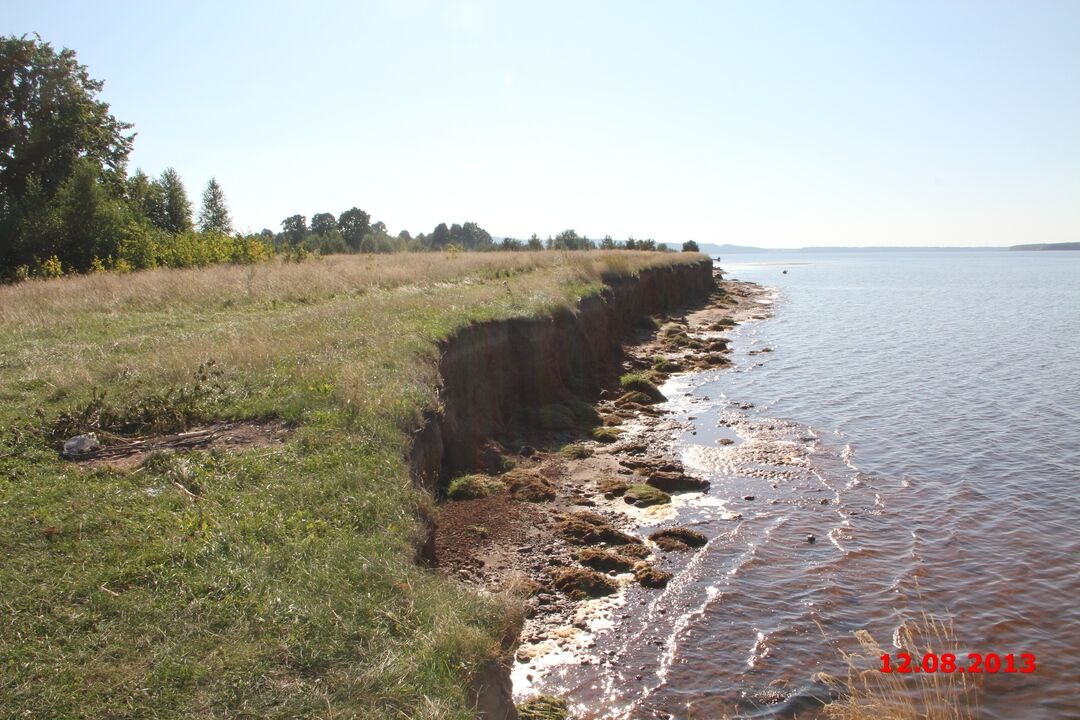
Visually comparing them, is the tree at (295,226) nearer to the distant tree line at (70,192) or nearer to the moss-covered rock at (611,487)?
the distant tree line at (70,192)

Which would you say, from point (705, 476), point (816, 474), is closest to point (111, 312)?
point (705, 476)

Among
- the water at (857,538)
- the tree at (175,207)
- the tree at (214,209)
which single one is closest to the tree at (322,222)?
the tree at (214,209)

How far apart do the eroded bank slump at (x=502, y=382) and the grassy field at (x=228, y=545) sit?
51 centimetres

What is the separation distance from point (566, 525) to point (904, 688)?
539cm

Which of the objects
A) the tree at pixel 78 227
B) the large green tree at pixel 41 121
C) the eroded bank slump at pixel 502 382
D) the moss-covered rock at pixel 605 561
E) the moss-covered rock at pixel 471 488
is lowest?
the moss-covered rock at pixel 605 561

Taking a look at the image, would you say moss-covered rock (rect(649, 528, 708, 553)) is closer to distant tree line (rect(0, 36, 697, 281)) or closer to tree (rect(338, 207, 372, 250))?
distant tree line (rect(0, 36, 697, 281))

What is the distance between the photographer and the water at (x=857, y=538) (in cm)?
768

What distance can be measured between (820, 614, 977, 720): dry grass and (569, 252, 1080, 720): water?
7.8 inches

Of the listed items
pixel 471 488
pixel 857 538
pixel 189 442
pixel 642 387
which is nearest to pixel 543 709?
pixel 189 442

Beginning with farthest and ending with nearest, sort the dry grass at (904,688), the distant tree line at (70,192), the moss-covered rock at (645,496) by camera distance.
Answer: the distant tree line at (70,192) → the moss-covered rock at (645,496) → the dry grass at (904,688)

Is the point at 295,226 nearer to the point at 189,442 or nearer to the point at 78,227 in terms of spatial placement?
the point at 78,227
